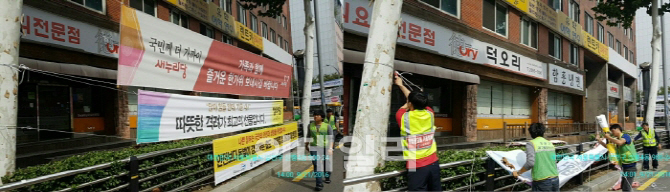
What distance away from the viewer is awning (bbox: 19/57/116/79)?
7844 mm

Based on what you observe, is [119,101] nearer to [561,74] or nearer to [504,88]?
[504,88]

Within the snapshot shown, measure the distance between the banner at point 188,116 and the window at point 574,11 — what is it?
21.9 m

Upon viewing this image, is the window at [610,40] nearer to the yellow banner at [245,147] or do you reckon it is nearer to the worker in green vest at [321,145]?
the yellow banner at [245,147]

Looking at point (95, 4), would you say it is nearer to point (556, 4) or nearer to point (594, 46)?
point (556, 4)

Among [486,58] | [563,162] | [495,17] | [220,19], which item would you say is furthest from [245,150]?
[495,17]

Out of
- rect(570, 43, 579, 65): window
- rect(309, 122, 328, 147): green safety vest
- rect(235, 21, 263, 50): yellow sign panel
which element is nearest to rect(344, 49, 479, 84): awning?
rect(309, 122, 328, 147): green safety vest

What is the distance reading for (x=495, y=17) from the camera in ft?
54.3

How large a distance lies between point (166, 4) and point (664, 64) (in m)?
25.7

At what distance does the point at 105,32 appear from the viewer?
9.66 meters

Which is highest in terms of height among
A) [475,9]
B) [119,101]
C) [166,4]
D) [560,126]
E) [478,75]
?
[475,9]

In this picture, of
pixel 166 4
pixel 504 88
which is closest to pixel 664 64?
pixel 504 88

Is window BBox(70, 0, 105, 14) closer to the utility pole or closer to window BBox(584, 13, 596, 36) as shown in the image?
the utility pole

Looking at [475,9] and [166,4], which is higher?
[475,9]

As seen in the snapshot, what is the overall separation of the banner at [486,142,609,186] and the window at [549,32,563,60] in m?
13.5
